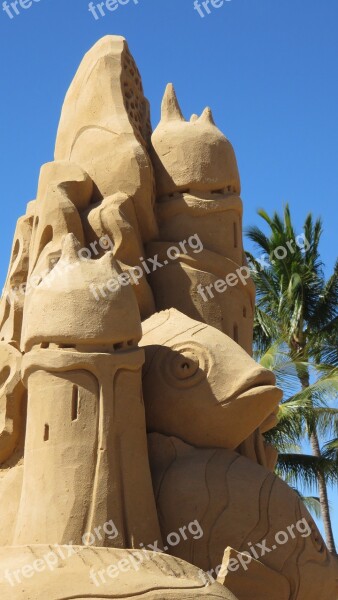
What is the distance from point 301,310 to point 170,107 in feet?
24.5

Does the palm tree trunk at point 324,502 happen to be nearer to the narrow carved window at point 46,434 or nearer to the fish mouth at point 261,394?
the fish mouth at point 261,394

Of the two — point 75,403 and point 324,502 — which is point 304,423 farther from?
point 75,403

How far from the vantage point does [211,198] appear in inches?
297

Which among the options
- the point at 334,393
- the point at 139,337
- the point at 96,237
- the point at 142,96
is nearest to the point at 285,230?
the point at 334,393

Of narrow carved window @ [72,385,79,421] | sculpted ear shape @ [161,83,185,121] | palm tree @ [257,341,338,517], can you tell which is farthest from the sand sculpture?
palm tree @ [257,341,338,517]

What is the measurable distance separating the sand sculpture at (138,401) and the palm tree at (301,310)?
252 inches

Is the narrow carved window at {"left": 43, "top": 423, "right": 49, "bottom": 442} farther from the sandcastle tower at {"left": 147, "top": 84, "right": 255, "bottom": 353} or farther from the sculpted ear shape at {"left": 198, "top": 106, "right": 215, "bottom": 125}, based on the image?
the sculpted ear shape at {"left": 198, "top": 106, "right": 215, "bottom": 125}

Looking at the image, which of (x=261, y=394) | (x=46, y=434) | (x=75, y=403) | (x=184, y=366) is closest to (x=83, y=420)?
(x=75, y=403)

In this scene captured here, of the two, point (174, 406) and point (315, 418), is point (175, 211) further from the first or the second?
point (315, 418)

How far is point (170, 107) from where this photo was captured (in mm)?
8000

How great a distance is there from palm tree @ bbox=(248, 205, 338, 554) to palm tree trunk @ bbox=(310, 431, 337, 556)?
0.6 inches

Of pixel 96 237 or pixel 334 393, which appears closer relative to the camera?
pixel 96 237

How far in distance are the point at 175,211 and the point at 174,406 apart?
1.85m

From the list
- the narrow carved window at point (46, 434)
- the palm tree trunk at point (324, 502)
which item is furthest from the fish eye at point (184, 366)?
the palm tree trunk at point (324, 502)
